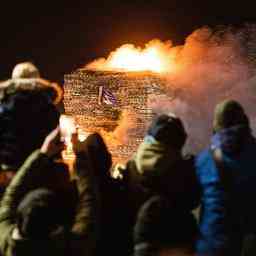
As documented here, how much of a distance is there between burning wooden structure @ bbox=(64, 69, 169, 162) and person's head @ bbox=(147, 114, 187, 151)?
6385mm

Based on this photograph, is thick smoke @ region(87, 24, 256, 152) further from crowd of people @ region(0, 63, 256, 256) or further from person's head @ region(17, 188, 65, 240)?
person's head @ region(17, 188, 65, 240)

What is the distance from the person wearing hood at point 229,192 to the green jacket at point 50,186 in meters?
0.69

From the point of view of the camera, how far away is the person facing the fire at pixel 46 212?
10.4 feet

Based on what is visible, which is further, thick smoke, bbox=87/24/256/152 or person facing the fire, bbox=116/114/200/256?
thick smoke, bbox=87/24/256/152

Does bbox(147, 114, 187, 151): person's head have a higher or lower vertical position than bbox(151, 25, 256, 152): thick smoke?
lower

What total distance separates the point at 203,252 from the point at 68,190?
0.91m

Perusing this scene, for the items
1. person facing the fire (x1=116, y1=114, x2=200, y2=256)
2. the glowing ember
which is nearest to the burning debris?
the glowing ember

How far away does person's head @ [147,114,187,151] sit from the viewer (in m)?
3.45

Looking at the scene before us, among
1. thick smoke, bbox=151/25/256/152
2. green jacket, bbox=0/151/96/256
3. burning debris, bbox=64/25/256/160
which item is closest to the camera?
green jacket, bbox=0/151/96/256

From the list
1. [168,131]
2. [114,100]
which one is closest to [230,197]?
[168,131]

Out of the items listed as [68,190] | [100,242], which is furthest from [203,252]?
[68,190]

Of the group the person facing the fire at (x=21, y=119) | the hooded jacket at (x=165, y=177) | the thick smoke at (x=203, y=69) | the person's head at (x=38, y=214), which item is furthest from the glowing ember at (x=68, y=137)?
the thick smoke at (x=203, y=69)

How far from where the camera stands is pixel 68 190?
134 inches

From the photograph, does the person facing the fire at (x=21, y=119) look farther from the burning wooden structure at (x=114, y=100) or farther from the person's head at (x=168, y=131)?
the burning wooden structure at (x=114, y=100)
